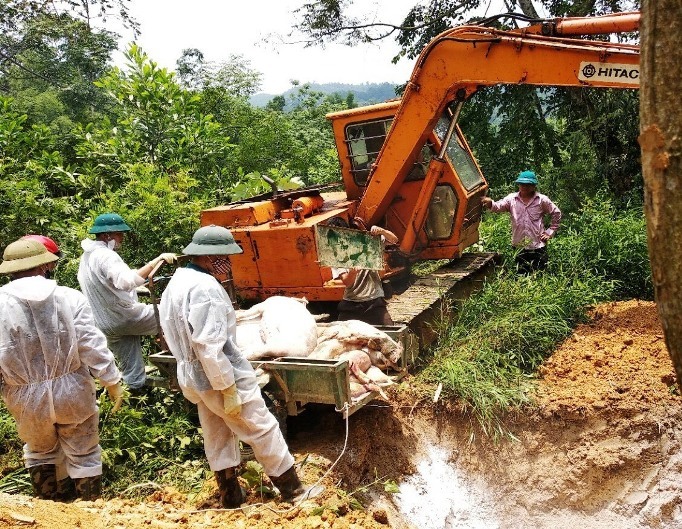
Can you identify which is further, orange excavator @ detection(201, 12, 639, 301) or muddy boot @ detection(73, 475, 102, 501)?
orange excavator @ detection(201, 12, 639, 301)

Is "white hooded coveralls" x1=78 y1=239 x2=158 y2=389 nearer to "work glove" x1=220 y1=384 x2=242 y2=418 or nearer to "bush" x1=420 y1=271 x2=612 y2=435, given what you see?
"work glove" x1=220 y1=384 x2=242 y2=418

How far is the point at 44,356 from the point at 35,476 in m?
0.87

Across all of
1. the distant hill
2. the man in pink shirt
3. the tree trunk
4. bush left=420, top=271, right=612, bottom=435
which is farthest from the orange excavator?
the distant hill

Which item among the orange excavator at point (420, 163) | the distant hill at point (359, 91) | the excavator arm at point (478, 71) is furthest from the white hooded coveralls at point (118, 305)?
the distant hill at point (359, 91)

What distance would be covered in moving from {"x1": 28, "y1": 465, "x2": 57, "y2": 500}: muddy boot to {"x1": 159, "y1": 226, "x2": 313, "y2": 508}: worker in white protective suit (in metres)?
1.17

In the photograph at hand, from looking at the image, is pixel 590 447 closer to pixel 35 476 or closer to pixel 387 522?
pixel 387 522

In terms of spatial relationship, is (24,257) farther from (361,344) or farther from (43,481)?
(361,344)

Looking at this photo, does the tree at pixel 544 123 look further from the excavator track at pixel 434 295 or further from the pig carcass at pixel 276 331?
the pig carcass at pixel 276 331

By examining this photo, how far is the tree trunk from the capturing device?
5.28 ft

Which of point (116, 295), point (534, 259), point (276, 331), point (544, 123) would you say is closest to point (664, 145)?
point (276, 331)

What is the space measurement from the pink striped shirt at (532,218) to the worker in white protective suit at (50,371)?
468 centimetres

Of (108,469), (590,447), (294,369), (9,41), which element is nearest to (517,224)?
(590,447)

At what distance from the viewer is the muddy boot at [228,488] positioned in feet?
→ 12.1

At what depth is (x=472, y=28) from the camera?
18.0 feet
